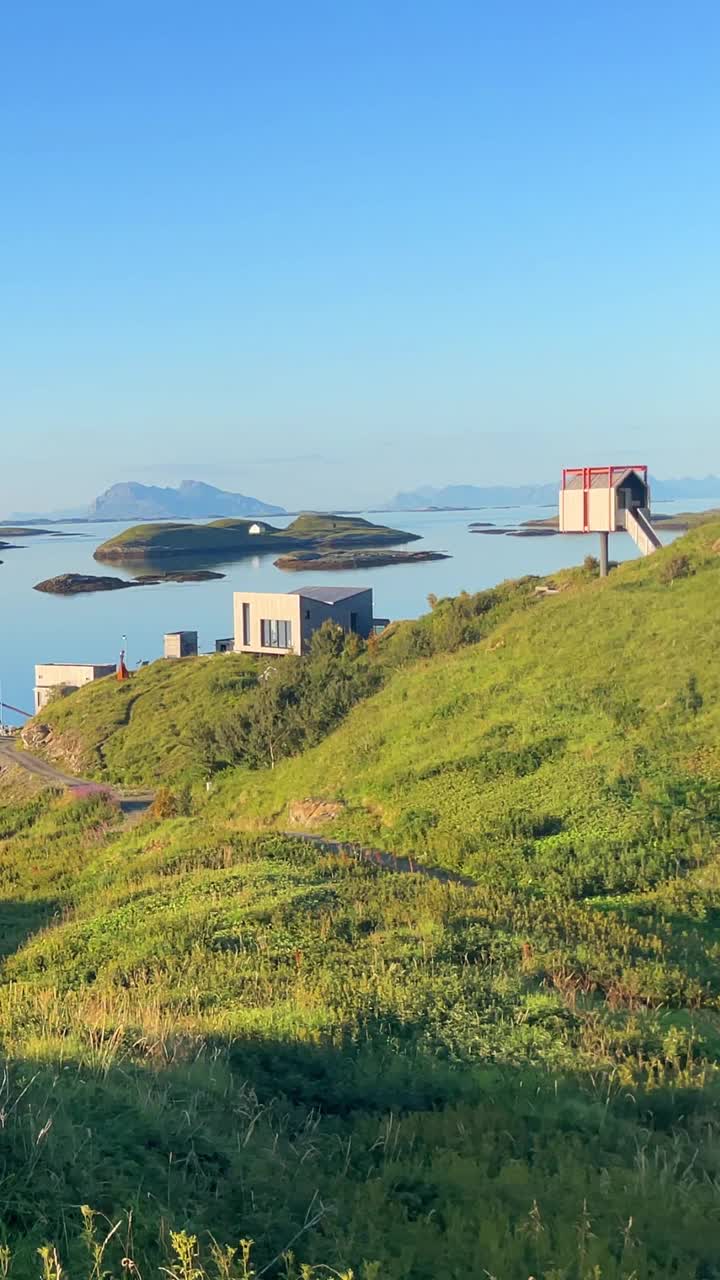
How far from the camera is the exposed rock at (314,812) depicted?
2356cm

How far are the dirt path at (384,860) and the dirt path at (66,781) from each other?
42.8ft

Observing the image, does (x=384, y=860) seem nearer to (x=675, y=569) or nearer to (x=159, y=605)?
(x=675, y=569)

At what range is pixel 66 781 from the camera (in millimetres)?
44594

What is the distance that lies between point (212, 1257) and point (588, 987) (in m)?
6.87

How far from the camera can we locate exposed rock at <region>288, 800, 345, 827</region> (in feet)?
77.3

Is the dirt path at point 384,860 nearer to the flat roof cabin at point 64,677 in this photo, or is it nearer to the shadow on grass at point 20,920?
the shadow on grass at point 20,920

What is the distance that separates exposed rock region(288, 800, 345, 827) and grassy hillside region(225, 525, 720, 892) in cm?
29

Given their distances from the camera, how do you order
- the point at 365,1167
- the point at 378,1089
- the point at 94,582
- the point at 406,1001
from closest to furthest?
the point at 365,1167, the point at 378,1089, the point at 406,1001, the point at 94,582

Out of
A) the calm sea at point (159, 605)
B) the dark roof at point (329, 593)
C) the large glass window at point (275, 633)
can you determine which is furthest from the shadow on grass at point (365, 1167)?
the calm sea at point (159, 605)

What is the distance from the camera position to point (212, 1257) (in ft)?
16.4

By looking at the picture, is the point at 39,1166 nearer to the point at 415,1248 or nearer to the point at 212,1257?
the point at 212,1257

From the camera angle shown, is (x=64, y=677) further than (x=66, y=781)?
Yes

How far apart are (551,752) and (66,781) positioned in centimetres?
2714

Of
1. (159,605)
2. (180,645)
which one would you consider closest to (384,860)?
(180,645)
